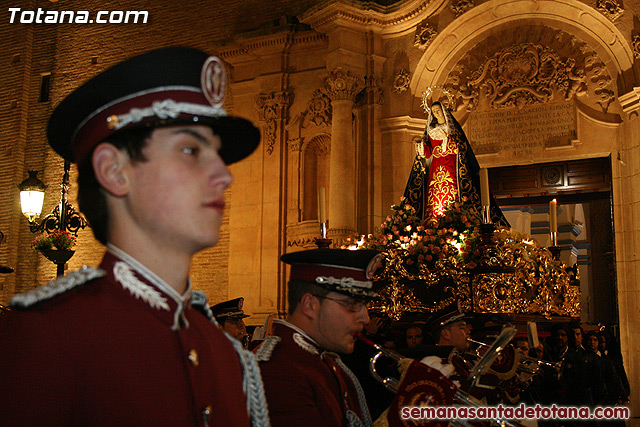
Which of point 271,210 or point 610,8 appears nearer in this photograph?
point 610,8

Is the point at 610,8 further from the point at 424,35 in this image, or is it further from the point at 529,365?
the point at 529,365

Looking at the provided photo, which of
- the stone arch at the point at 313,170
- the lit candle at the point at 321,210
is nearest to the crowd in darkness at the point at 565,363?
the lit candle at the point at 321,210

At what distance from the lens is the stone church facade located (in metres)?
11.1

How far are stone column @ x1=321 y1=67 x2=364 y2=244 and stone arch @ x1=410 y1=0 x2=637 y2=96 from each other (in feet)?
4.46

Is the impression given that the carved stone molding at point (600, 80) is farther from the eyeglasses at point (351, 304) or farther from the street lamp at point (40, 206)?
the eyeglasses at point (351, 304)

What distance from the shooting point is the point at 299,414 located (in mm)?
2768

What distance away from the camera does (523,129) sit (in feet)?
40.2

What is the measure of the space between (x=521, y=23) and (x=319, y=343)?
10348mm

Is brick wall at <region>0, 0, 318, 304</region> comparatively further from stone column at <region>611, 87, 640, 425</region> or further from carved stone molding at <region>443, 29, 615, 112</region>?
stone column at <region>611, 87, 640, 425</region>

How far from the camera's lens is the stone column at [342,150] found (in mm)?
Answer: 11766

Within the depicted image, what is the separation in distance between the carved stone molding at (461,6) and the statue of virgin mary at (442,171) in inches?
129

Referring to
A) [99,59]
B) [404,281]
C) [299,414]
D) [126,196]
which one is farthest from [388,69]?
[126,196]

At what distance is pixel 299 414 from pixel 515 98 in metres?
10.7

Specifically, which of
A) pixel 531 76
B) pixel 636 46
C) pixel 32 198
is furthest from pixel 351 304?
pixel 531 76
